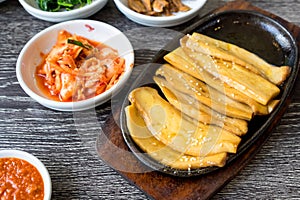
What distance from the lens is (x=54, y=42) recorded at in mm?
2213

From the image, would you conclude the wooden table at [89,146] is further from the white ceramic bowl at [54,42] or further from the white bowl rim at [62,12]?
the white bowl rim at [62,12]

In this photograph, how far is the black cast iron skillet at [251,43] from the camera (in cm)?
170

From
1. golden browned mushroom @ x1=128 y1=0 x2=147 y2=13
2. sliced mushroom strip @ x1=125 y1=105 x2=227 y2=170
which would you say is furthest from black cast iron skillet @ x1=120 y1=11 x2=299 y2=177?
golden browned mushroom @ x1=128 y1=0 x2=147 y2=13

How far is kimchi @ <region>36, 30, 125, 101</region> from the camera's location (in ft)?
6.38

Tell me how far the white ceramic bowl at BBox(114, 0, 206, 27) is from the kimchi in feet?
0.97

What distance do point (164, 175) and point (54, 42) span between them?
3.30 ft

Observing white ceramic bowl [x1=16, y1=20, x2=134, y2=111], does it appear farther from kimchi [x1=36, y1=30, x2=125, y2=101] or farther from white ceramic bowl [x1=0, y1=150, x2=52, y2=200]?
white ceramic bowl [x1=0, y1=150, x2=52, y2=200]

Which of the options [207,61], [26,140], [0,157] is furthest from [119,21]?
[0,157]

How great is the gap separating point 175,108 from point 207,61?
29cm

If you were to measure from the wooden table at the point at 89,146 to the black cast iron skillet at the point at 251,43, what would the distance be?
0.47 feet

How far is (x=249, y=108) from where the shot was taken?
1739mm

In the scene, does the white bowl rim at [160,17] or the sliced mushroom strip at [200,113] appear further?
the white bowl rim at [160,17]

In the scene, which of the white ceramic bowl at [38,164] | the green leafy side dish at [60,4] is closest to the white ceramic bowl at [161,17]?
the green leafy side dish at [60,4]

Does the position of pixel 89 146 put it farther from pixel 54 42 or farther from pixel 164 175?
pixel 54 42
